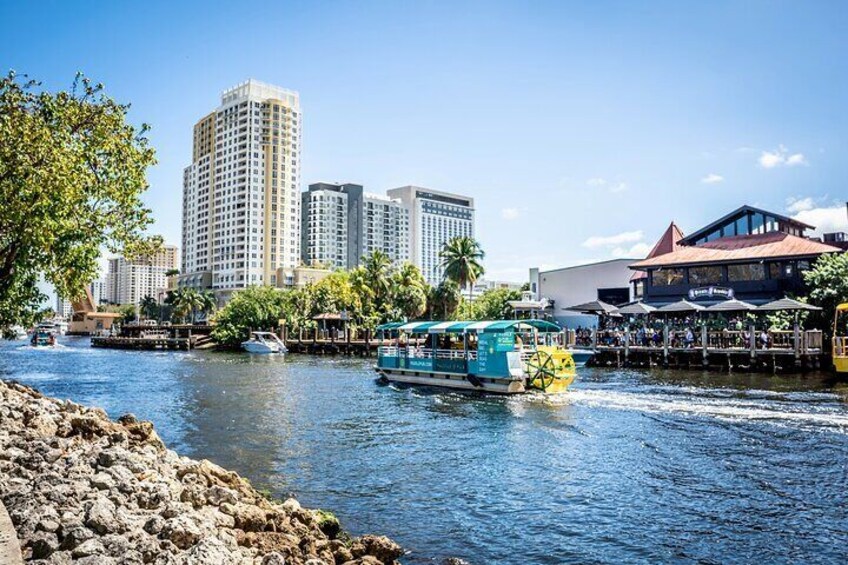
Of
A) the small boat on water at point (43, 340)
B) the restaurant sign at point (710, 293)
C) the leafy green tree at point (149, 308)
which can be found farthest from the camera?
the leafy green tree at point (149, 308)

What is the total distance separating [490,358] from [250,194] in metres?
132

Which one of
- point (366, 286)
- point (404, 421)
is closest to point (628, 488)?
point (404, 421)

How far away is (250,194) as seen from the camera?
15438 cm

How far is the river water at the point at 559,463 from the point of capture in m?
12.1

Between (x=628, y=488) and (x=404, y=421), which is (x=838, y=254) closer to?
(x=404, y=421)

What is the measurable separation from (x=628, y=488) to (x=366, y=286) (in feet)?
239

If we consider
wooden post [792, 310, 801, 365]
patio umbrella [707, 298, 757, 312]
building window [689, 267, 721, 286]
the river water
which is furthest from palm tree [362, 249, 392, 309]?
wooden post [792, 310, 801, 365]

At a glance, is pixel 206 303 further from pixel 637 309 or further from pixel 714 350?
pixel 714 350

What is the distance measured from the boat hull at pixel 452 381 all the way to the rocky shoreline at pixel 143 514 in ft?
67.1

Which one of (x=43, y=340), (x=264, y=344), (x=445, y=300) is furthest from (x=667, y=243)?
(x=43, y=340)

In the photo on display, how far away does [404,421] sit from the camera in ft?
84.1

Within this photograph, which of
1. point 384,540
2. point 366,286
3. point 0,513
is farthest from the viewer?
point 366,286

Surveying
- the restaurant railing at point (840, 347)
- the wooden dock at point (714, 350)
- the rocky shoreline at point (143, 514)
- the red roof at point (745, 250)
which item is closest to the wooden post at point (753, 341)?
the wooden dock at point (714, 350)

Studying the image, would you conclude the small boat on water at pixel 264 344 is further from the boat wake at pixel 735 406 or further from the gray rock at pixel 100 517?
the gray rock at pixel 100 517
